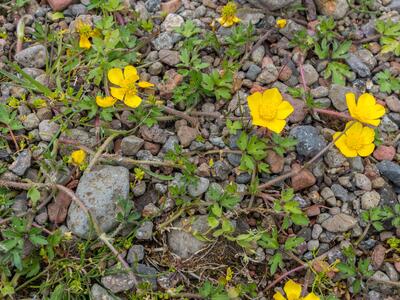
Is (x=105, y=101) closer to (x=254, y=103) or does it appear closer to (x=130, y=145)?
(x=130, y=145)

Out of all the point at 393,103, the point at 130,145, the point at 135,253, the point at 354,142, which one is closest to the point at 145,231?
the point at 135,253

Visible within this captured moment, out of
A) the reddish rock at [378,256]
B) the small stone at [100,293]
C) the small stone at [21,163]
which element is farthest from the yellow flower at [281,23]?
the small stone at [100,293]

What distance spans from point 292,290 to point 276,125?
93 centimetres

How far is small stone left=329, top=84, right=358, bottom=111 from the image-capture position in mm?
3549

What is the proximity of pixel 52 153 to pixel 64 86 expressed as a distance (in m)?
0.55

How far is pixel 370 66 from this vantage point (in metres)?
3.78

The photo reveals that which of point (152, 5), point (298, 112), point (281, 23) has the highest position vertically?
point (152, 5)

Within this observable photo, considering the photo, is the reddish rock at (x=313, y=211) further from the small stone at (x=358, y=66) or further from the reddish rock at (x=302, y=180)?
the small stone at (x=358, y=66)

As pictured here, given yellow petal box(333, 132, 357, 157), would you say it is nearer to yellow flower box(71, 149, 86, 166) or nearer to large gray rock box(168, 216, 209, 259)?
large gray rock box(168, 216, 209, 259)

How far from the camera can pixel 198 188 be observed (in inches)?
124

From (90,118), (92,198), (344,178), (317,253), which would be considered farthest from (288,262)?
(90,118)

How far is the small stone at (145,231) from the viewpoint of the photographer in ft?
9.93

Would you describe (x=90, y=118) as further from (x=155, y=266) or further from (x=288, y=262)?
(x=288, y=262)

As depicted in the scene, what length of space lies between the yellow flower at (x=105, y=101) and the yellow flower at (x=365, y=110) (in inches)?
55.8
